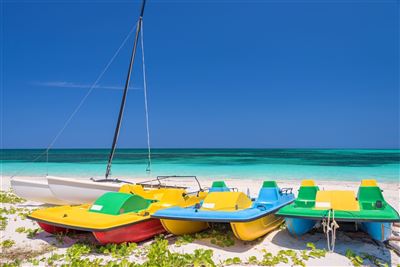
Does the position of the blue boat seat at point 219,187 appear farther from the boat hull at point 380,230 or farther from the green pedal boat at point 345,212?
the boat hull at point 380,230

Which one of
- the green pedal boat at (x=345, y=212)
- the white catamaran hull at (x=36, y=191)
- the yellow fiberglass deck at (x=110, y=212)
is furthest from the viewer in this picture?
the white catamaran hull at (x=36, y=191)

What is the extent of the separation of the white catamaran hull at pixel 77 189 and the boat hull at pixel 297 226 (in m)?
5.35

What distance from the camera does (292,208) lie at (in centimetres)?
692

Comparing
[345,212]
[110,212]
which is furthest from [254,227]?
[110,212]

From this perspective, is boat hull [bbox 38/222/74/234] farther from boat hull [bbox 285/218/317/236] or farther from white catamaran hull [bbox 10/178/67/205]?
boat hull [bbox 285/218/317/236]

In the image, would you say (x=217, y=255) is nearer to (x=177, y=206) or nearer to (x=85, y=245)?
(x=177, y=206)

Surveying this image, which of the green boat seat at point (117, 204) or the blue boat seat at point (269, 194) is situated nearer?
the green boat seat at point (117, 204)

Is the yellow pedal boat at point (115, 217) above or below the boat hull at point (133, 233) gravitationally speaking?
above

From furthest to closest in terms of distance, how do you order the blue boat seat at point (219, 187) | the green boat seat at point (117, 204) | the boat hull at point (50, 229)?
the blue boat seat at point (219, 187), the boat hull at point (50, 229), the green boat seat at point (117, 204)

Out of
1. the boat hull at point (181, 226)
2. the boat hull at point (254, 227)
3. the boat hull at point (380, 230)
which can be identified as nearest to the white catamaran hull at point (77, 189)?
the boat hull at point (181, 226)

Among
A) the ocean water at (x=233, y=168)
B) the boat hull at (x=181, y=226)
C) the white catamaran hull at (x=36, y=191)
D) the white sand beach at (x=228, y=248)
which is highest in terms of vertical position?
the white catamaran hull at (x=36, y=191)

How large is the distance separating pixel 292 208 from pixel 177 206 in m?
2.54

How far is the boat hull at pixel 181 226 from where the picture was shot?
7113 mm

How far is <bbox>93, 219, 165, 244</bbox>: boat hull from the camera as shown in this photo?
6.36 m
